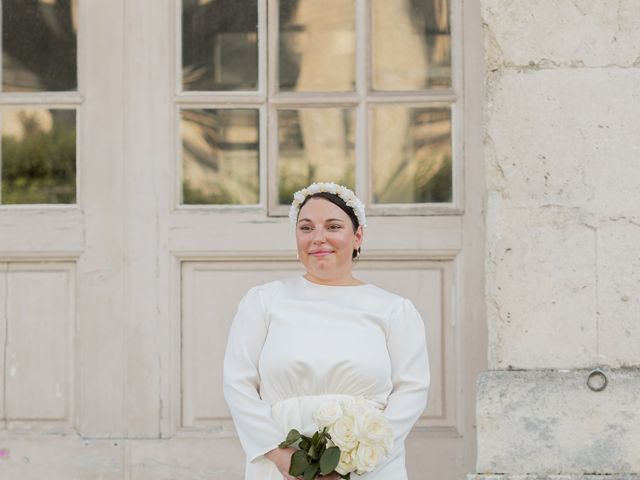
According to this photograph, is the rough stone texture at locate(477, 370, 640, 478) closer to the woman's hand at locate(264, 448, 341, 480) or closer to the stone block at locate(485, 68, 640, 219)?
the stone block at locate(485, 68, 640, 219)

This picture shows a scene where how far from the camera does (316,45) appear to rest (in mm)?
4977

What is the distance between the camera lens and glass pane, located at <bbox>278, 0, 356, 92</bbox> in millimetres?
4973

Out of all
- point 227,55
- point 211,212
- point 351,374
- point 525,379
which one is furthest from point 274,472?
point 227,55

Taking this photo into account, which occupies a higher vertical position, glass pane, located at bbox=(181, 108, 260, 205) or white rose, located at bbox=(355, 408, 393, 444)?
glass pane, located at bbox=(181, 108, 260, 205)

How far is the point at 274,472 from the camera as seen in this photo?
4086mm

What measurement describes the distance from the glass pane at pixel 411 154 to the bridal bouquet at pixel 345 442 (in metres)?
1.24

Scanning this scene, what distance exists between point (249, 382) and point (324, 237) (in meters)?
0.49

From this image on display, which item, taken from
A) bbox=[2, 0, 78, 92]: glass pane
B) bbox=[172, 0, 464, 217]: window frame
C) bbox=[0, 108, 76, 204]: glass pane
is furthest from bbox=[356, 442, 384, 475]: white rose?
bbox=[2, 0, 78, 92]: glass pane

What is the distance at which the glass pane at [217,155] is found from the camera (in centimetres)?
498

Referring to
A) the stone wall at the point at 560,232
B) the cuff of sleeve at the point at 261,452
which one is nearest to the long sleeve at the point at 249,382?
the cuff of sleeve at the point at 261,452

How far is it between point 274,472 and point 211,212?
1188mm

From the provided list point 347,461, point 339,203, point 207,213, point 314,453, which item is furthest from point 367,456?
point 207,213

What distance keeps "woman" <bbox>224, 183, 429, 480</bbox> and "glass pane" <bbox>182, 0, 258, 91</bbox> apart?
95cm

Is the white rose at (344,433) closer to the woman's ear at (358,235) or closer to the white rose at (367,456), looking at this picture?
the white rose at (367,456)
